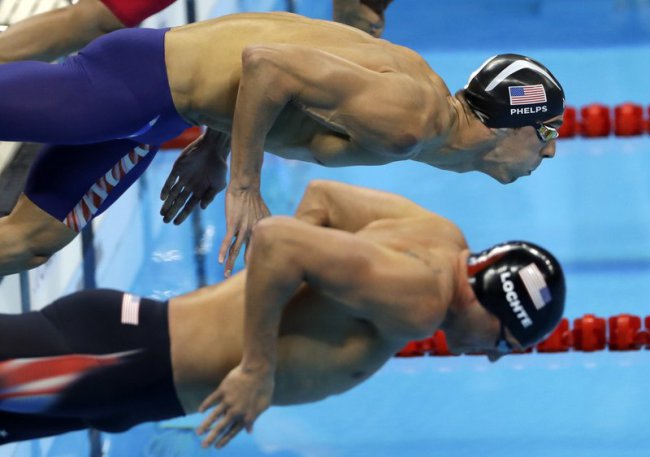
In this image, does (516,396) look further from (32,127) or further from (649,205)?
(32,127)

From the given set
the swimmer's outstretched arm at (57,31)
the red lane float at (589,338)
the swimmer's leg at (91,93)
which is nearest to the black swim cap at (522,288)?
the swimmer's leg at (91,93)

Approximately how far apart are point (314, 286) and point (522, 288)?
50 cm

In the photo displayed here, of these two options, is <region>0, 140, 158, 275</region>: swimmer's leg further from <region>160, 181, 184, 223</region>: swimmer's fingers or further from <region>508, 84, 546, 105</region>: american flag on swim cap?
<region>508, 84, 546, 105</region>: american flag on swim cap

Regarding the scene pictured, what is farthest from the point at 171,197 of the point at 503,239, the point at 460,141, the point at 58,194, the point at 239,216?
the point at 503,239

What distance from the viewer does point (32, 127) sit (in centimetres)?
366

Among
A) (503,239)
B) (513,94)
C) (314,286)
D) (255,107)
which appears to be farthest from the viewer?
(503,239)

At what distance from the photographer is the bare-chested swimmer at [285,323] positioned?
292 centimetres

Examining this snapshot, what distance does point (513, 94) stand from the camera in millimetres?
3883

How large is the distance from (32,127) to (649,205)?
12.4 feet

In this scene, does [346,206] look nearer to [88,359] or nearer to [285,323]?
[285,323]

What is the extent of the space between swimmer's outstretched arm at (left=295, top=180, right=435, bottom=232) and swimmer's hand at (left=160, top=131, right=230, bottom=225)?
0.94 meters

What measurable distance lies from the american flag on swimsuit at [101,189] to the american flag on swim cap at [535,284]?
1.56 metres

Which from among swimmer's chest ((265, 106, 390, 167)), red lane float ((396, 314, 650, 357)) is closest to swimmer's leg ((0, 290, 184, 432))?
swimmer's chest ((265, 106, 390, 167))

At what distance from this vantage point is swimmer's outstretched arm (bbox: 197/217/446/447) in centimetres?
287
